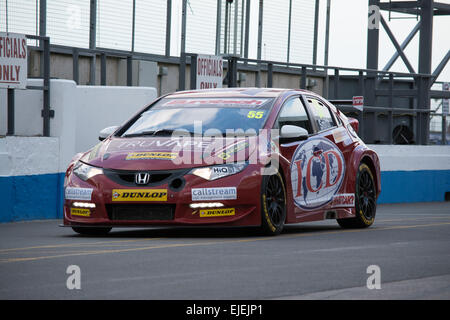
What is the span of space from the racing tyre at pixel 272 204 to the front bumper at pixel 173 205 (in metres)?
0.08

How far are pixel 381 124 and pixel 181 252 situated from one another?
20.7 meters

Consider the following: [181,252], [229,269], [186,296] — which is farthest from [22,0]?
[186,296]

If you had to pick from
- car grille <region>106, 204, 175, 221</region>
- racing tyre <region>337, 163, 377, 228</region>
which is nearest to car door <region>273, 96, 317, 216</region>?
racing tyre <region>337, 163, 377, 228</region>

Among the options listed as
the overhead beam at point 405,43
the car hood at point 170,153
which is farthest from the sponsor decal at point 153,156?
the overhead beam at point 405,43

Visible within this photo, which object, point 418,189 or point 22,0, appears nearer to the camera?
point 22,0

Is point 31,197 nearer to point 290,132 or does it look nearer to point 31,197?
point 31,197

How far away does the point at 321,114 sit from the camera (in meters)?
12.5

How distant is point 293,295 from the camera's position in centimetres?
632

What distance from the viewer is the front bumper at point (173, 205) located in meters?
10.1

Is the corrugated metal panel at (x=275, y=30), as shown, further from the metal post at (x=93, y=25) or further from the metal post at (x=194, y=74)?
the metal post at (x=194, y=74)

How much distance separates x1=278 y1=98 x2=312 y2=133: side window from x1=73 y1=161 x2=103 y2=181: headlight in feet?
6.62

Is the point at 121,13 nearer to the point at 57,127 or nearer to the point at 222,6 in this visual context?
the point at 222,6

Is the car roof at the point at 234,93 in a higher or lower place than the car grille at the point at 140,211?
higher
